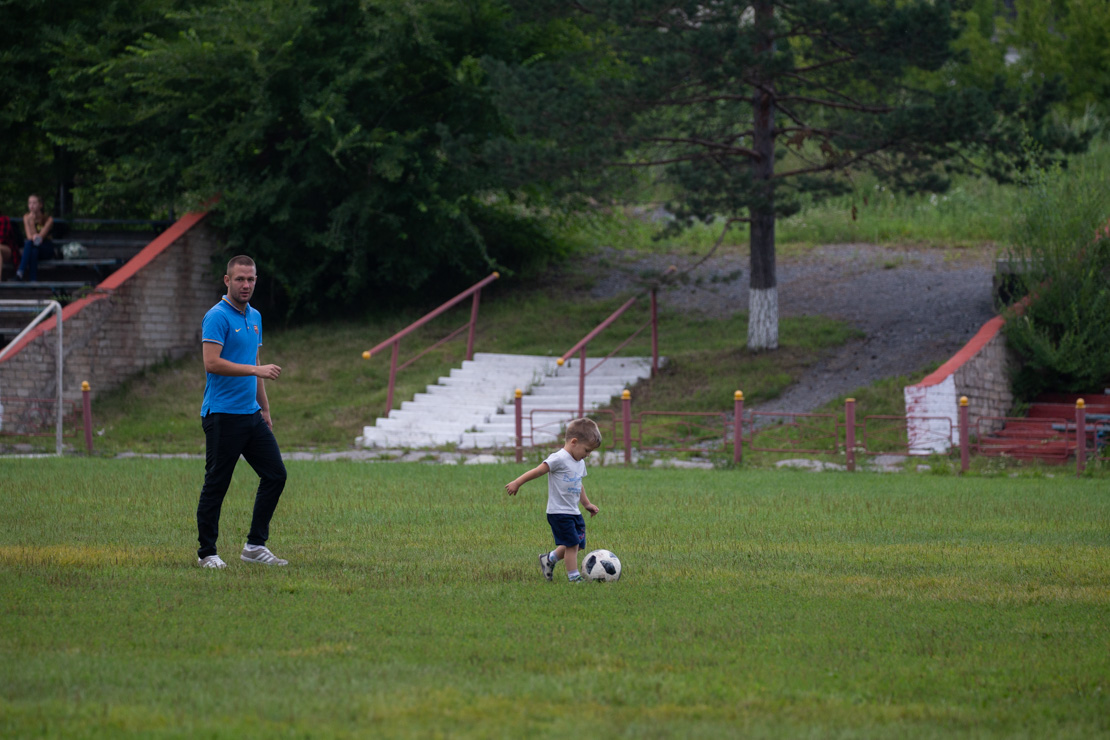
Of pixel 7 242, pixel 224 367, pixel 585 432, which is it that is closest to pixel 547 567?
pixel 585 432

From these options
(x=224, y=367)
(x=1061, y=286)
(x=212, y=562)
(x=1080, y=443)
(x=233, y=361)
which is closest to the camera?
(x=224, y=367)

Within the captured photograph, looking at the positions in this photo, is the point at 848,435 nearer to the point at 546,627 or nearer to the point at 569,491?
the point at 569,491

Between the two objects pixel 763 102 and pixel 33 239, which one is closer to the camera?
pixel 763 102

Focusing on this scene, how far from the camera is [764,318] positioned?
21.5 m

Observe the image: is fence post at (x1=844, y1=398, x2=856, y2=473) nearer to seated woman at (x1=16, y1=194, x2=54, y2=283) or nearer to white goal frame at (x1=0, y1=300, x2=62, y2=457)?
white goal frame at (x1=0, y1=300, x2=62, y2=457)

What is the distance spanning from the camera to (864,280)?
25.4 meters

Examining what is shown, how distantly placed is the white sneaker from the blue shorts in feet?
7.08

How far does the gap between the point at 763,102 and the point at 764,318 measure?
4013 mm

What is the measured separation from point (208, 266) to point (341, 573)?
18.8m

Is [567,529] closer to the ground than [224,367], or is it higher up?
closer to the ground

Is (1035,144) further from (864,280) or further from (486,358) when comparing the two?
(486,358)

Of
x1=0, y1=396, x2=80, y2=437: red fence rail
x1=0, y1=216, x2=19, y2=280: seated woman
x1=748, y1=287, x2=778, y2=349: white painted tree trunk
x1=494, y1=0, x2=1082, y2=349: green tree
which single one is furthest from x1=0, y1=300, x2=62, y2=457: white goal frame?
x1=748, y1=287, x2=778, y2=349: white painted tree trunk

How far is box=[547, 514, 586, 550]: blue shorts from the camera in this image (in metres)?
7.34

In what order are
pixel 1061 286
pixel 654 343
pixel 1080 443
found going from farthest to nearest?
1. pixel 654 343
2. pixel 1061 286
3. pixel 1080 443
